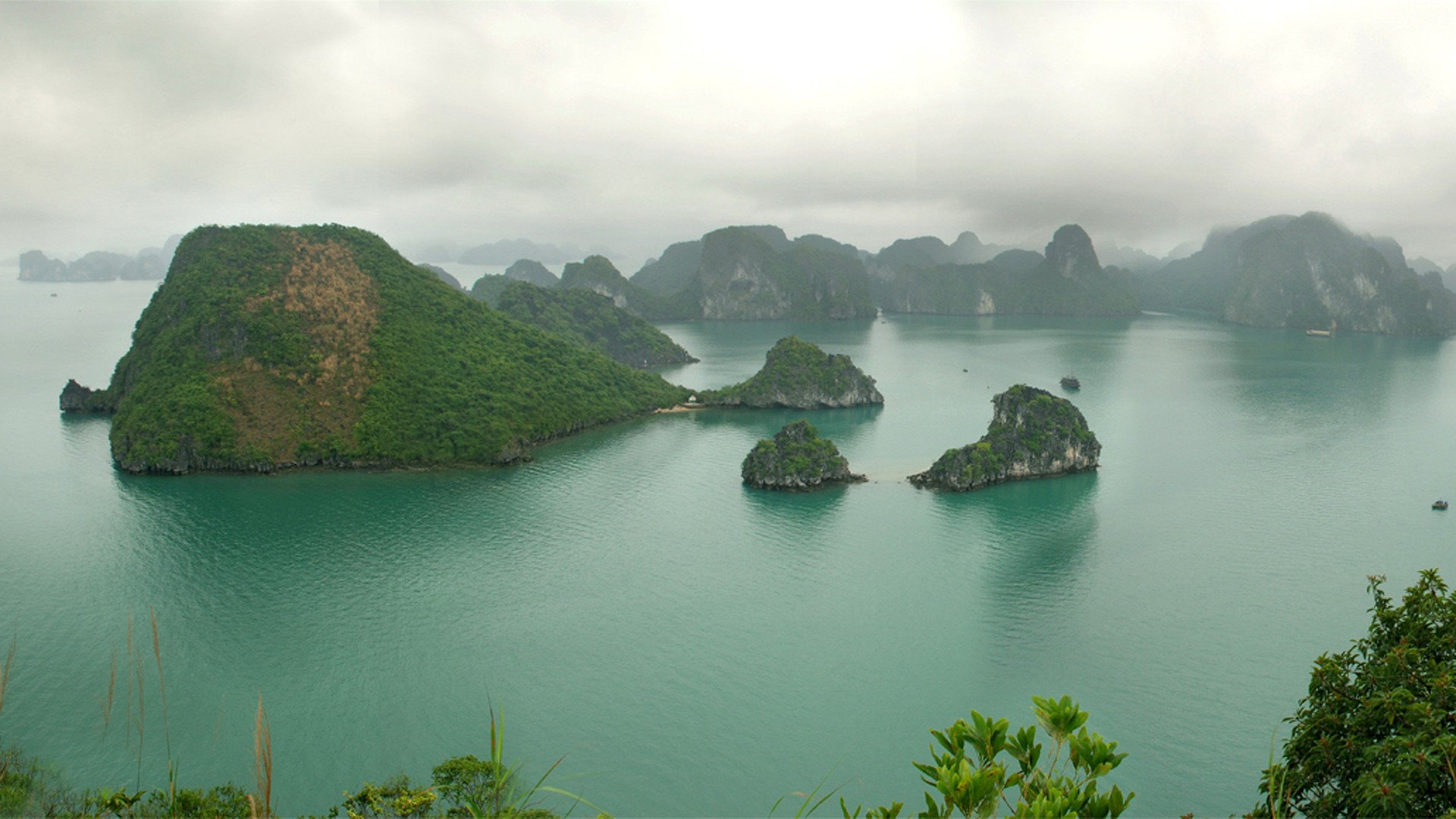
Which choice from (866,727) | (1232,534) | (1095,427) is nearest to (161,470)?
(866,727)

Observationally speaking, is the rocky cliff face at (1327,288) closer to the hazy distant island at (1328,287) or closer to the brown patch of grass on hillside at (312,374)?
the hazy distant island at (1328,287)

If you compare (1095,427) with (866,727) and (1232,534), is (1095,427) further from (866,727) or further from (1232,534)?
(866,727)

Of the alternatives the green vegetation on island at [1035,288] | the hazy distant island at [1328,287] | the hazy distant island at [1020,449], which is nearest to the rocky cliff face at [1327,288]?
the hazy distant island at [1328,287]

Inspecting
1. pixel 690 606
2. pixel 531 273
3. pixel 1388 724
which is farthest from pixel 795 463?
pixel 531 273

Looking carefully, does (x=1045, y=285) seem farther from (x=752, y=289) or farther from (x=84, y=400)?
(x=84, y=400)

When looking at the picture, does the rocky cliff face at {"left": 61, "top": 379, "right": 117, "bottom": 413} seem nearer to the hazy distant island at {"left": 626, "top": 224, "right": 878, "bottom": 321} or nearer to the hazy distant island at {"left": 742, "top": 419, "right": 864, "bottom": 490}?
the hazy distant island at {"left": 742, "top": 419, "right": 864, "bottom": 490}

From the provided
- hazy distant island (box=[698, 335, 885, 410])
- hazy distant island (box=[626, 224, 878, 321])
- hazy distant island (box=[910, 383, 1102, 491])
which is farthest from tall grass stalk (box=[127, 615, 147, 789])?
hazy distant island (box=[626, 224, 878, 321])

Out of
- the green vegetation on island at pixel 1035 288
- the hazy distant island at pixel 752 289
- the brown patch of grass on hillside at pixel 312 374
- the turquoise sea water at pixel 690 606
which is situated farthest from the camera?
the green vegetation on island at pixel 1035 288
